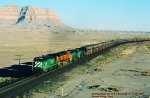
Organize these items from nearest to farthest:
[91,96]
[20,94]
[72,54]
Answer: [91,96]
[20,94]
[72,54]

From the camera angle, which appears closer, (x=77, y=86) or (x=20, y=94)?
(x=20, y=94)

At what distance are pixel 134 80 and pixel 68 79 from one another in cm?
973

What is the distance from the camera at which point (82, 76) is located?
4947cm

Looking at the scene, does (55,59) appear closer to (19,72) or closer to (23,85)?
(19,72)

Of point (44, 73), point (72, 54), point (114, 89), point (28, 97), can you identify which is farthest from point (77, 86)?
point (72, 54)

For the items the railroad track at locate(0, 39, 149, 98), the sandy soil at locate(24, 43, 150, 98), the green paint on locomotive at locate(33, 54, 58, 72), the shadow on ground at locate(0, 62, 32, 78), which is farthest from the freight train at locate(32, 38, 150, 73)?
the sandy soil at locate(24, 43, 150, 98)

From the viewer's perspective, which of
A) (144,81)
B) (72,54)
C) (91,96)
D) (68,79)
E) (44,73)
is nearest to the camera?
(91,96)

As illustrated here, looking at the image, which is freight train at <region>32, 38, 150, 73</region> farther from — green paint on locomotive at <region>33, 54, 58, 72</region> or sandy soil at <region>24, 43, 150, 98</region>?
sandy soil at <region>24, 43, 150, 98</region>

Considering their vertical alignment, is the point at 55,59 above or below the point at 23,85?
above

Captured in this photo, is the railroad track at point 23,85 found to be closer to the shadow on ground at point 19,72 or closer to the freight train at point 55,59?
the freight train at point 55,59

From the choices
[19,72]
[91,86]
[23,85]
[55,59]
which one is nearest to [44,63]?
[19,72]

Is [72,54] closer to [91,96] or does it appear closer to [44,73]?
[44,73]

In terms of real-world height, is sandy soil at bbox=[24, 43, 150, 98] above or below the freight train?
below

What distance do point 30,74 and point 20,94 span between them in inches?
504
